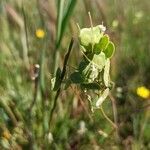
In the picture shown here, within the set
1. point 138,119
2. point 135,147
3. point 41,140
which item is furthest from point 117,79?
point 41,140

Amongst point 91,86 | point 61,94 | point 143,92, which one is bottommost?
point 143,92

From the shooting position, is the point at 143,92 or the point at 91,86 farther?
the point at 143,92

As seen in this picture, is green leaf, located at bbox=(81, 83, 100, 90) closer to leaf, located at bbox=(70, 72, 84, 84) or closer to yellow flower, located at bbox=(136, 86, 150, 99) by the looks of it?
leaf, located at bbox=(70, 72, 84, 84)

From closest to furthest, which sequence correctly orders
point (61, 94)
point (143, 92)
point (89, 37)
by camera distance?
point (89, 37), point (61, 94), point (143, 92)

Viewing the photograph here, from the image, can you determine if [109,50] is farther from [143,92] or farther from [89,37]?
[143,92]

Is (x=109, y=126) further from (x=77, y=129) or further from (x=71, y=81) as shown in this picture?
(x=71, y=81)

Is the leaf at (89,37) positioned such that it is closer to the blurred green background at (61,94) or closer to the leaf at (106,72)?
the leaf at (106,72)

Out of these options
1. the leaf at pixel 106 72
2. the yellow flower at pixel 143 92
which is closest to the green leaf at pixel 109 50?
the leaf at pixel 106 72

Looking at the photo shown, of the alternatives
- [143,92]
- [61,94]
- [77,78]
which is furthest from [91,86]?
[143,92]

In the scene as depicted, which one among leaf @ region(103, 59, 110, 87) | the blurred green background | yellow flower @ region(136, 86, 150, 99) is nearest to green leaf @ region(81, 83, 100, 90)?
leaf @ region(103, 59, 110, 87)

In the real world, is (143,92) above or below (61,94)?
below
